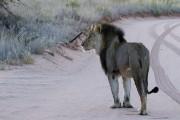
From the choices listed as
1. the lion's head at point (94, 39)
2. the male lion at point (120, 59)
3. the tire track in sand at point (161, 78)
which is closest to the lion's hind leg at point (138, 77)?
the male lion at point (120, 59)

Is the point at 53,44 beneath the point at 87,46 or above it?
beneath

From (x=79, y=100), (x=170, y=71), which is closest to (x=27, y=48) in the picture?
(x=170, y=71)

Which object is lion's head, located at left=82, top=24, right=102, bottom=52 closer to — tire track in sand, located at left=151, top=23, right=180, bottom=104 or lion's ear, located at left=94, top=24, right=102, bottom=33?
lion's ear, located at left=94, top=24, right=102, bottom=33

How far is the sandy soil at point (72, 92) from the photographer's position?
10.1 metres

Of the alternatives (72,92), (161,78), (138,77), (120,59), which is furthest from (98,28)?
(161,78)

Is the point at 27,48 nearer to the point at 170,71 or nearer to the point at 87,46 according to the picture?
the point at 170,71

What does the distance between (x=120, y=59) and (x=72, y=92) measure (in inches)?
108

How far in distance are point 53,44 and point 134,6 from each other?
30422 millimetres

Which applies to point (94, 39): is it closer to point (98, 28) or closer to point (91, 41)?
point (91, 41)

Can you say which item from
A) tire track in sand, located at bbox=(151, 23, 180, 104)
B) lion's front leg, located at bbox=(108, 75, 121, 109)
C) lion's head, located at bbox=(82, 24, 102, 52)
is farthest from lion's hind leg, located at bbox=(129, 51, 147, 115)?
tire track in sand, located at bbox=(151, 23, 180, 104)

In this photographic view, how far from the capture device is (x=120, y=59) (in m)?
10.3

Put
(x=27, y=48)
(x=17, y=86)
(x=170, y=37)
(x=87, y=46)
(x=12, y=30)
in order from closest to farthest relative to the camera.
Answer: (x=87, y=46) → (x=17, y=86) → (x=27, y=48) → (x=12, y=30) → (x=170, y=37)

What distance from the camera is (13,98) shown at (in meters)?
11.5

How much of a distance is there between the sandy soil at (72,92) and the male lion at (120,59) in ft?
1.32
